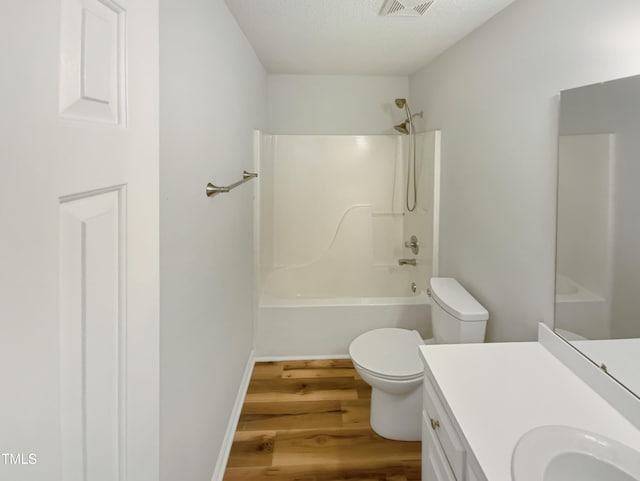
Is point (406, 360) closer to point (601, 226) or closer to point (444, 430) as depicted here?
point (444, 430)

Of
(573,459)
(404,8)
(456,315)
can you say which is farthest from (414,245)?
(573,459)

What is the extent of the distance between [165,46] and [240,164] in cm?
109

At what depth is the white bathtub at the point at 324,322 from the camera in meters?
2.81

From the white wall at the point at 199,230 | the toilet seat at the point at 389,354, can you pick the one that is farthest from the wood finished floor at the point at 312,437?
the toilet seat at the point at 389,354

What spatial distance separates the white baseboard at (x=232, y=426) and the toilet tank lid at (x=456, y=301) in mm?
1284

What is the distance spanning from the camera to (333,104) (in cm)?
345

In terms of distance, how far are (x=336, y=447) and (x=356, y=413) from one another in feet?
1.01

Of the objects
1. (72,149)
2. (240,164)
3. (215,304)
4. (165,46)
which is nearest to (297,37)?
(240,164)

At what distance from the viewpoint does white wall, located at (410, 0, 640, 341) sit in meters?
1.26

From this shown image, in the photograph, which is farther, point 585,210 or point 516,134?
point 516,134

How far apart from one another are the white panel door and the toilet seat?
1.39m

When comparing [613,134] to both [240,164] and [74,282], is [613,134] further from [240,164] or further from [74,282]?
[240,164]

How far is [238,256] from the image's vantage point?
221 centimetres

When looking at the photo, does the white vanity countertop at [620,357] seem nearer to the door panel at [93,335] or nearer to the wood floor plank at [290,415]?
the door panel at [93,335]
